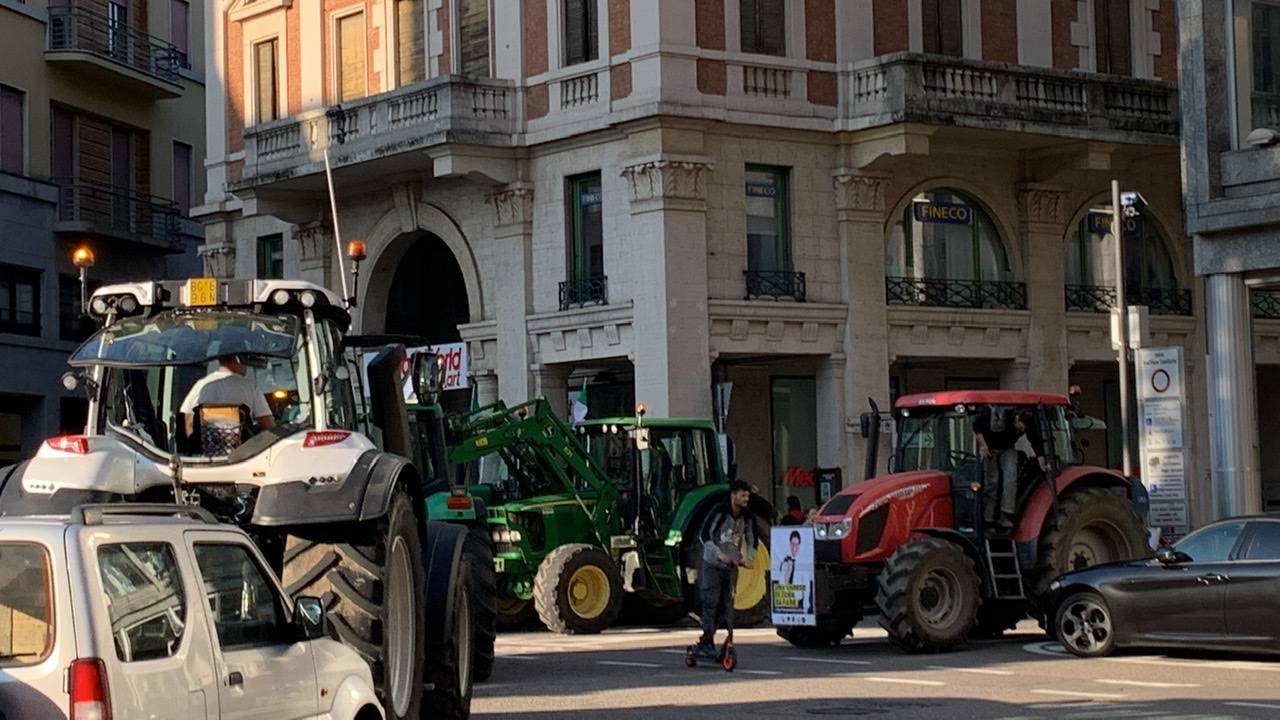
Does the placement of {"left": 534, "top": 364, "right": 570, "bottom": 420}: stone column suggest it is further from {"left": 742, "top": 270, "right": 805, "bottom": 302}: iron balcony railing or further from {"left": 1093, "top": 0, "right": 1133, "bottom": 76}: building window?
{"left": 1093, "top": 0, "right": 1133, "bottom": 76}: building window

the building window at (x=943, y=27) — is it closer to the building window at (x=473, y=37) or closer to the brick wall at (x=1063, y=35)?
the brick wall at (x=1063, y=35)

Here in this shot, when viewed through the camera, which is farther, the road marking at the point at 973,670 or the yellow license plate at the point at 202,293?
the road marking at the point at 973,670

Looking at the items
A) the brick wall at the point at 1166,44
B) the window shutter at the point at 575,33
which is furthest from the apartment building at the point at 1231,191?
the window shutter at the point at 575,33

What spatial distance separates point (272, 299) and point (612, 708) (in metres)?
4.64

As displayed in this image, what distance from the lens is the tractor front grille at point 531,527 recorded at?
84.7ft

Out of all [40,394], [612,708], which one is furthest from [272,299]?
[40,394]

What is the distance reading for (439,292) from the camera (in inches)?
1560

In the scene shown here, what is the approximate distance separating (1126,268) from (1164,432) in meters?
13.6

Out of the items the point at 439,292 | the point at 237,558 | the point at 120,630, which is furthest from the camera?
the point at 439,292

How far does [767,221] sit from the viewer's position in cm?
3462

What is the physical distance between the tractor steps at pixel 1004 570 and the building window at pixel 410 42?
61.3ft

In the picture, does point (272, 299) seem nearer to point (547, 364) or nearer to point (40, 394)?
point (547, 364)

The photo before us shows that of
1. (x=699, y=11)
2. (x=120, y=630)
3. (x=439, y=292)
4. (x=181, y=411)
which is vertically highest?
(x=699, y=11)

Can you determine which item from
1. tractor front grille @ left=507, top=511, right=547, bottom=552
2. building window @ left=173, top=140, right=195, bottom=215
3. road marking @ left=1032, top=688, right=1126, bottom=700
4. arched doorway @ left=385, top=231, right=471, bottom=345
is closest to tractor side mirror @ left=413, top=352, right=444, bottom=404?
road marking @ left=1032, top=688, right=1126, bottom=700
